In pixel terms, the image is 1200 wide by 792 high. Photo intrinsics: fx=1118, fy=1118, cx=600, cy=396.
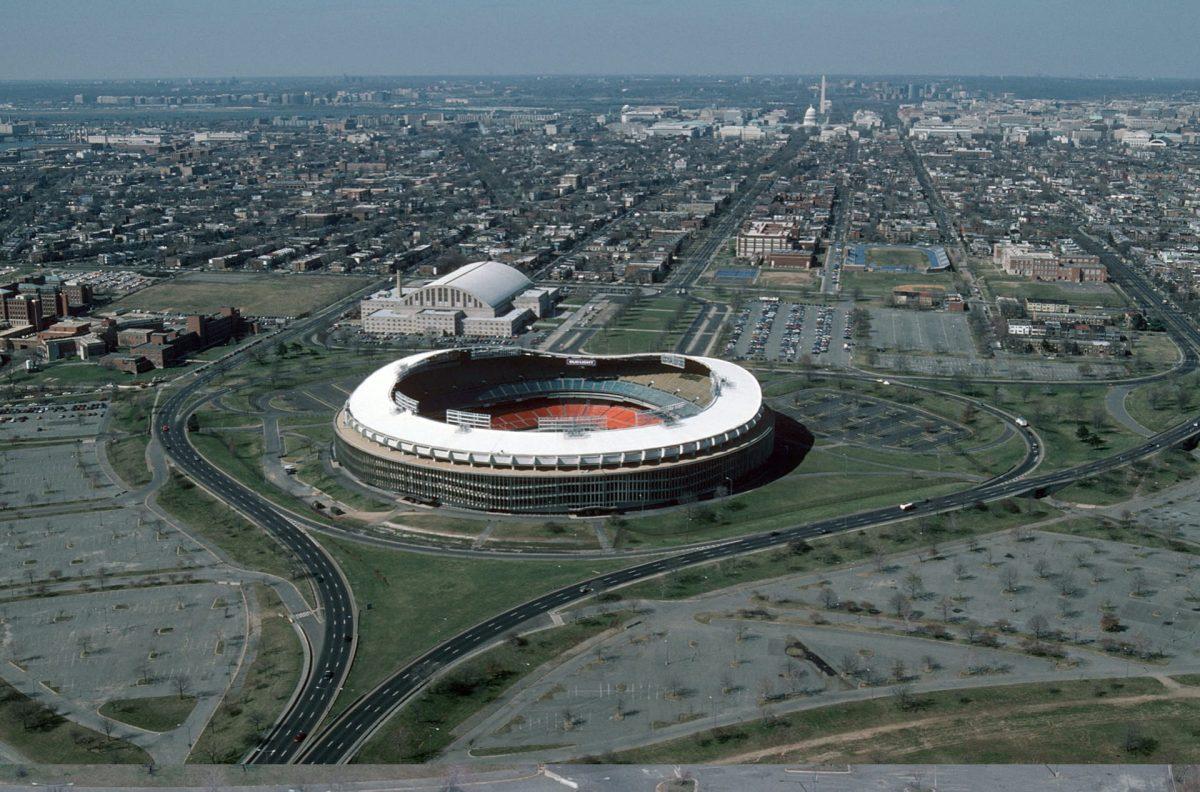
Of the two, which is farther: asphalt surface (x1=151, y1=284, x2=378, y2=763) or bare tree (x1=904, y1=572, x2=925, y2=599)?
bare tree (x1=904, y1=572, x2=925, y2=599)

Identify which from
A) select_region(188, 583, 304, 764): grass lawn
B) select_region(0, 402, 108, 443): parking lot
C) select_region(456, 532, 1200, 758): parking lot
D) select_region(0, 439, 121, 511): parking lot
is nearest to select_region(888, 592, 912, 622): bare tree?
select_region(456, 532, 1200, 758): parking lot

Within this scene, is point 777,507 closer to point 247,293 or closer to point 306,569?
point 306,569

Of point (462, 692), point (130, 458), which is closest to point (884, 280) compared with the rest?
point (130, 458)

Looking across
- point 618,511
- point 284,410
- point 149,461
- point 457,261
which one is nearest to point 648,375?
point 618,511

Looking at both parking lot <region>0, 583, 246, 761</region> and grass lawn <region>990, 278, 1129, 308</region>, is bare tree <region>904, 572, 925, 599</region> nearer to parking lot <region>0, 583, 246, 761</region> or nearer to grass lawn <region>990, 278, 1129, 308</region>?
parking lot <region>0, 583, 246, 761</region>

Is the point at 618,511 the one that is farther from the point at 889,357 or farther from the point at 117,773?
the point at 889,357
